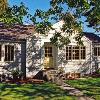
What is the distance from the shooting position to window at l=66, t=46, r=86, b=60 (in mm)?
34344

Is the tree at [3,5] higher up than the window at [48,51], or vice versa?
the tree at [3,5]

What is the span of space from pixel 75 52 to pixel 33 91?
39.5ft

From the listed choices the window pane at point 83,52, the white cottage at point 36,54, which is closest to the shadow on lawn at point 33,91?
the white cottage at point 36,54

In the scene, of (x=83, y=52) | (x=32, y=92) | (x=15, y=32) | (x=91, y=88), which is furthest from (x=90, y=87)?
(x=15, y=32)

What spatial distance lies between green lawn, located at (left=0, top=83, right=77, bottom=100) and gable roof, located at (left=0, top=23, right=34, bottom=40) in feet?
21.9

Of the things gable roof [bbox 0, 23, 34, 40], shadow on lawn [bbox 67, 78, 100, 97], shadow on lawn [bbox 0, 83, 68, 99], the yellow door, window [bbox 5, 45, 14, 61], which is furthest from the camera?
the yellow door

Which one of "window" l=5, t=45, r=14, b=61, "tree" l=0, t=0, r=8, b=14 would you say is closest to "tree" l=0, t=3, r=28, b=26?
"tree" l=0, t=0, r=8, b=14

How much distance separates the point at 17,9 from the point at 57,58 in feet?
34.4

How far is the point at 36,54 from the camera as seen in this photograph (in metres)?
32.5

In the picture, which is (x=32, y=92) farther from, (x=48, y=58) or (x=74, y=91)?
(x=48, y=58)

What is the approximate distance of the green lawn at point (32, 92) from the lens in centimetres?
2136

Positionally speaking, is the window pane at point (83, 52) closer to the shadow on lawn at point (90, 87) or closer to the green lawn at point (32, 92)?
the shadow on lawn at point (90, 87)

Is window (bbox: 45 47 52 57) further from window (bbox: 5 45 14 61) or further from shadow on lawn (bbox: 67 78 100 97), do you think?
shadow on lawn (bbox: 67 78 100 97)

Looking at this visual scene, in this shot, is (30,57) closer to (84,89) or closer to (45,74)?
(45,74)
